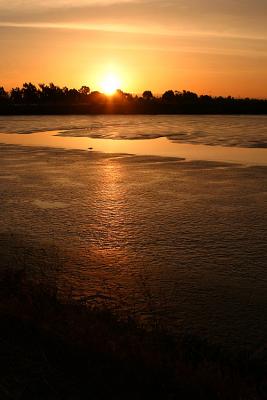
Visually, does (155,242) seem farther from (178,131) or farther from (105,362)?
(178,131)

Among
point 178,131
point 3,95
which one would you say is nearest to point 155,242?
point 178,131

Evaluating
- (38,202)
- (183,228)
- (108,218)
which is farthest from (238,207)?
(38,202)

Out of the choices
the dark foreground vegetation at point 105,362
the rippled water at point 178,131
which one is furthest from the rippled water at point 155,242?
the rippled water at point 178,131

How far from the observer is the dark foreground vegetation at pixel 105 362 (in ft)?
13.6

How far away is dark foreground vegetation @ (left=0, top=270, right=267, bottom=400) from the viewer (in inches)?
163

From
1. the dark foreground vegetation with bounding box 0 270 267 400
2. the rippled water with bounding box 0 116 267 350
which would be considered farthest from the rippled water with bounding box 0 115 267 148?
the dark foreground vegetation with bounding box 0 270 267 400

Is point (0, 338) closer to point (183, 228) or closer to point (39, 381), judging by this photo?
point (39, 381)

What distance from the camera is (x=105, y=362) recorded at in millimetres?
4547

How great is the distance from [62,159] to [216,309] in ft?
59.9

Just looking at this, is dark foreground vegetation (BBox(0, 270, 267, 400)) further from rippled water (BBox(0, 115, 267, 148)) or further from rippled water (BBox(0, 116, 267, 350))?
rippled water (BBox(0, 115, 267, 148))

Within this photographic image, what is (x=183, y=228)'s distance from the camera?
997 cm

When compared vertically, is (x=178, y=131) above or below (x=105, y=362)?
below

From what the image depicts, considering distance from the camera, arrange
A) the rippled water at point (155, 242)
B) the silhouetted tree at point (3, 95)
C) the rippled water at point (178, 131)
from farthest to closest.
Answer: the silhouetted tree at point (3, 95) < the rippled water at point (178, 131) < the rippled water at point (155, 242)

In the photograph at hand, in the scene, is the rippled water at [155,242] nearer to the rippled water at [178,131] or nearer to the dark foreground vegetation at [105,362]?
the dark foreground vegetation at [105,362]
